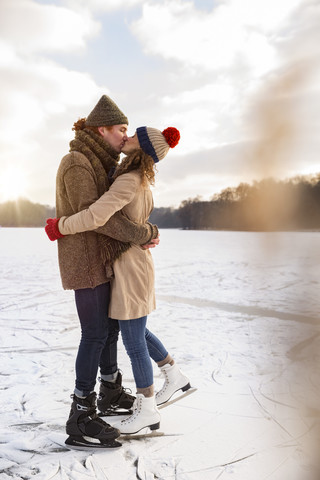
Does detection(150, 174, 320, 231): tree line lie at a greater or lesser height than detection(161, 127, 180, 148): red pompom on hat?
lesser

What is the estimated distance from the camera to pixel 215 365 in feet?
9.87

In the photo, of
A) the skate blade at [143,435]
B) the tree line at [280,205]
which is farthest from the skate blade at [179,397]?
the tree line at [280,205]

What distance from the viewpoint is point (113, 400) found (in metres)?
2.33

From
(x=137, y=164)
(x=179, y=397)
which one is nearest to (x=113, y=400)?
(x=179, y=397)

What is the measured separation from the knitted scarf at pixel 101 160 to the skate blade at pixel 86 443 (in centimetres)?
87

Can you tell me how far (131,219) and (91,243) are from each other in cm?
23

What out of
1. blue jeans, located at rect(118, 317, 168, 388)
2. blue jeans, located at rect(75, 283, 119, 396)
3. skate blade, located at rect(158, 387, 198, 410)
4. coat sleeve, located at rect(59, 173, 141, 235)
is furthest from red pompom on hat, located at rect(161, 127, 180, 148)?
skate blade, located at rect(158, 387, 198, 410)

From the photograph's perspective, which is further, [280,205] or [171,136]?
[171,136]

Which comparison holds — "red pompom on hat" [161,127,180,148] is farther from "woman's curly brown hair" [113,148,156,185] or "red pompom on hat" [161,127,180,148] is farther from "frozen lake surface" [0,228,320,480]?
"frozen lake surface" [0,228,320,480]

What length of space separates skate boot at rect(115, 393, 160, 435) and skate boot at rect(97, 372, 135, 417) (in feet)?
0.85

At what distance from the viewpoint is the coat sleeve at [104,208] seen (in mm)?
1751

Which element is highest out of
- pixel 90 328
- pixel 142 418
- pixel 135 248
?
pixel 135 248

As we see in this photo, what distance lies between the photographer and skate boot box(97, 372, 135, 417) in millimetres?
2309

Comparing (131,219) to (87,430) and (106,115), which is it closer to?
(106,115)
